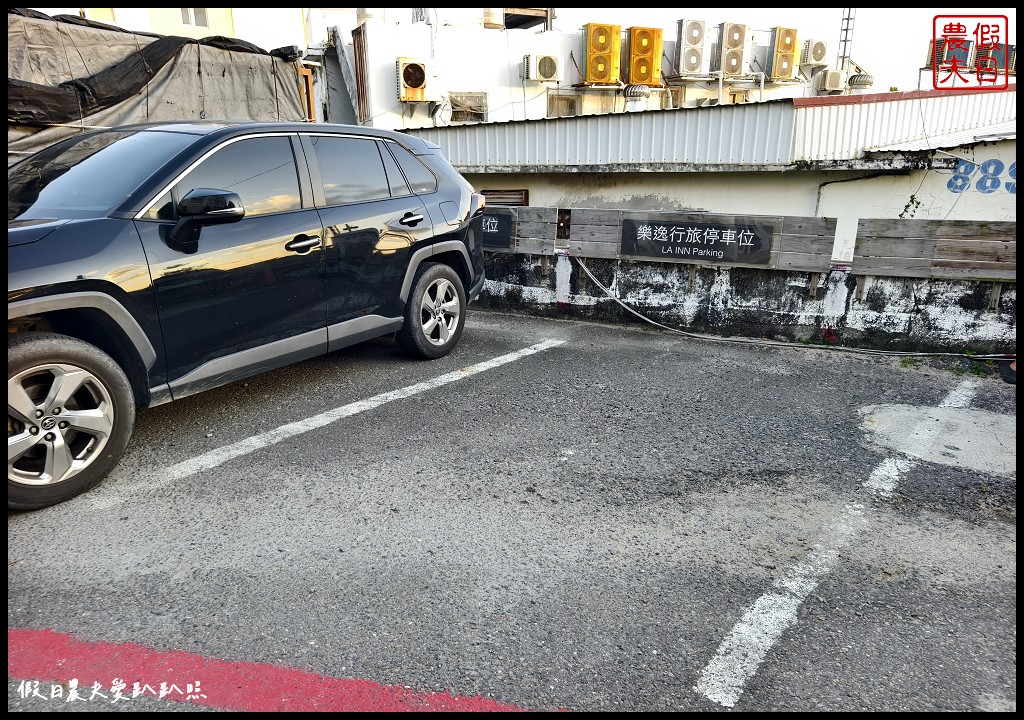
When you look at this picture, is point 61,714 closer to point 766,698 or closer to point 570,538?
point 570,538

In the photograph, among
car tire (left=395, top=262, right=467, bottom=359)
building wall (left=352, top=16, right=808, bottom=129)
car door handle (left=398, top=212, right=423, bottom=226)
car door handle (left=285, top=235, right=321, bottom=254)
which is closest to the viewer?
car door handle (left=285, top=235, right=321, bottom=254)

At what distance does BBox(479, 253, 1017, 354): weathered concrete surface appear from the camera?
19.7ft

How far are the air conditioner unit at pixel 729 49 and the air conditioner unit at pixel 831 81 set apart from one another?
3.26 m

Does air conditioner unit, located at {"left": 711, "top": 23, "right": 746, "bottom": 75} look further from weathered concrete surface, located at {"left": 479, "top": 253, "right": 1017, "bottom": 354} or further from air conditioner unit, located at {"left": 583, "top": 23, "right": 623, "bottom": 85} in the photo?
weathered concrete surface, located at {"left": 479, "top": 253, "right": 1017, "bottom": 354}

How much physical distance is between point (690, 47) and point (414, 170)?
1694 cm

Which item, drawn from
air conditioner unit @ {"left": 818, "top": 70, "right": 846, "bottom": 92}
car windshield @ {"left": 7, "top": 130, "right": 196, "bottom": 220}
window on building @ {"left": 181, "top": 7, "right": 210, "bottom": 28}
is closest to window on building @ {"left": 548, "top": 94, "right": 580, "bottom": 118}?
air conditioner unit @ {"left": 818, "top": 70, "right": 846, "bottom": 92}

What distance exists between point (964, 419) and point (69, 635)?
5396mm

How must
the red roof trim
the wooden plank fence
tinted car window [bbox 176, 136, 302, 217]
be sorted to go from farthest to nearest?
the red roof trim, the wooden plank fence, tinted car window [bbox 176, 136, 302, 217]

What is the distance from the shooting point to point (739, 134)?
1007 centimetres

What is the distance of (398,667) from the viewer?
88.0 inches

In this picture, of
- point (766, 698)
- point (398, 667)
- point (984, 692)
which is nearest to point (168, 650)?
point (398, 667)

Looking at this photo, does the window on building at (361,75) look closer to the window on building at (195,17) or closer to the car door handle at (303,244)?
the window on building at (195,17)

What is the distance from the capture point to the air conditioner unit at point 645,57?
738 inches

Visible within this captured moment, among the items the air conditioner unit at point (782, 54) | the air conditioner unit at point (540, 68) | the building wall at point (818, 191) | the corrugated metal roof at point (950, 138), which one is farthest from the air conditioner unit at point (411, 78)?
the air conditioner unit at point (782, 54)
